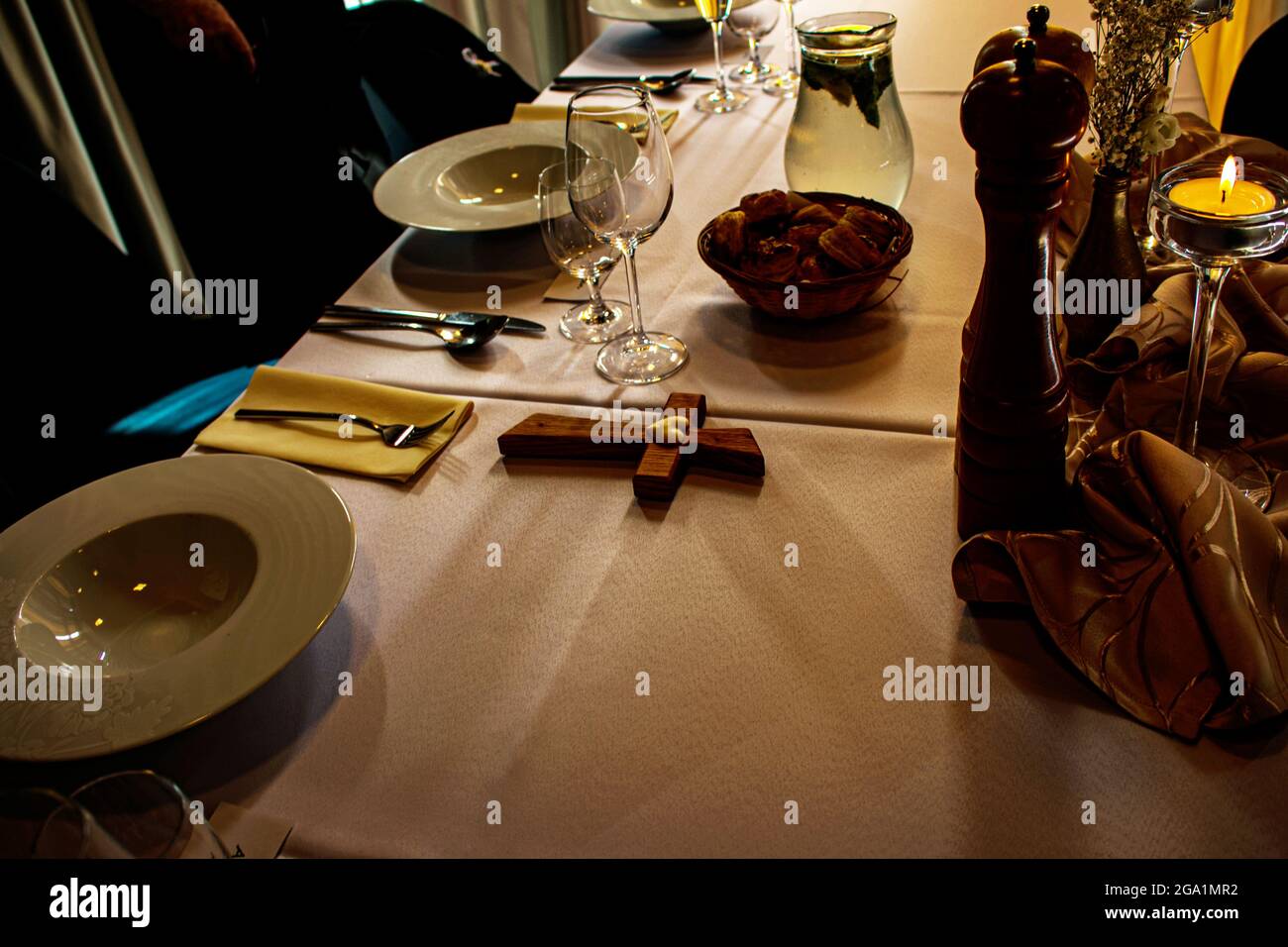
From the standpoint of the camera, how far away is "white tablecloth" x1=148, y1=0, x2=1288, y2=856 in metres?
0.55

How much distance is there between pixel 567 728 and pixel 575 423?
29 cm

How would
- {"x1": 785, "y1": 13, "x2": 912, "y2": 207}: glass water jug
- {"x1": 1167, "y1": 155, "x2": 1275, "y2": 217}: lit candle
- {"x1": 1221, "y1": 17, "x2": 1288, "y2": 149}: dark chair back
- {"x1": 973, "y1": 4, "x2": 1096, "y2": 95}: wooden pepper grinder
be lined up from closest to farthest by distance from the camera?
{"x1": 1167, "y1": 155, "x2": 1275, "y2": 217}: lit candle
{"x1": 973, "y1": 4, "x2": 1096, "y2": 95}: wooden pepper grinder
{"x1": 785, "y1": 13, "x2": 912, "y2": 207}: glass water jug
{"x1": 1221, "y1": 17, "x2": 1288, "y2": 149}: dark chair back

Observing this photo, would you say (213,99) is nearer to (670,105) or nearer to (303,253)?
(303,253)

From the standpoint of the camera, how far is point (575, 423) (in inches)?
33.1

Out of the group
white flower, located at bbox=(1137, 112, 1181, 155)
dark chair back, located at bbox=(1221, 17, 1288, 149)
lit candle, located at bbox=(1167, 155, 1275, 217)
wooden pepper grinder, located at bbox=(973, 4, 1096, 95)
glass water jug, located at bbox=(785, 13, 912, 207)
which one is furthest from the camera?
dark chair back, located at bbox=(1221, 17, 1288, 149)

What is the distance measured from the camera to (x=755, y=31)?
1.66m

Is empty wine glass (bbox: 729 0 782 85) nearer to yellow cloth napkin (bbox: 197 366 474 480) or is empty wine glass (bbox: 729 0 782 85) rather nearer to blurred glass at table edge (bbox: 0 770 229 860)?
yellow cloth napkin (bbox: 197 366 474 480)

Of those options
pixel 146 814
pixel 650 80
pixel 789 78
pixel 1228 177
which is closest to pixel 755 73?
pixel 789 78

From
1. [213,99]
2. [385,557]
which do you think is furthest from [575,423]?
[213,99]

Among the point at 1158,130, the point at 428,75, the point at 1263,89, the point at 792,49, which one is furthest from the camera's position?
the point at 428,75

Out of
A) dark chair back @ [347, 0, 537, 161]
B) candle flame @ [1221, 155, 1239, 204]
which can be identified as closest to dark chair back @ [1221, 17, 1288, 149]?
candle flame @ [1221, 155, 1239, 204]

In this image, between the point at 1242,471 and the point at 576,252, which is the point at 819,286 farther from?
the point at 1242,471

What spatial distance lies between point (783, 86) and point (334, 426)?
978 millimetres

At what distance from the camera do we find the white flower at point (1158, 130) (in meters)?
0.72
